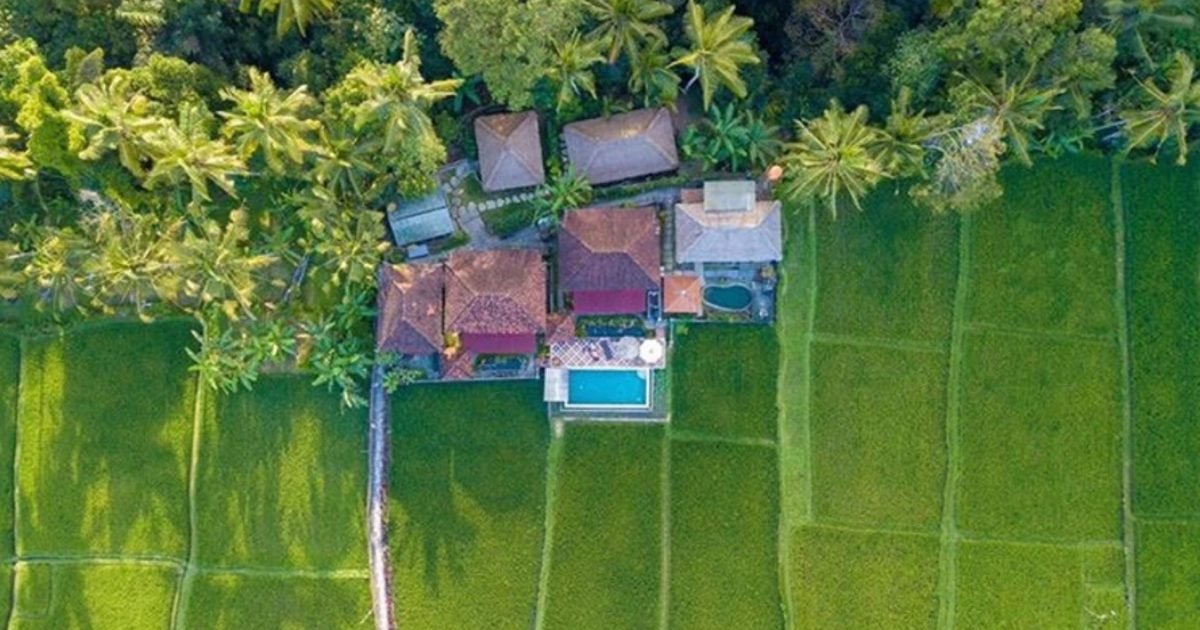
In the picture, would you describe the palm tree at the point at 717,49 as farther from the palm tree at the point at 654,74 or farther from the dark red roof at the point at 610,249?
the dark red roof at the point at 610,249

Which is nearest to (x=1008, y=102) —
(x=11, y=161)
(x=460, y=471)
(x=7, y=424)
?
(x=460, y=471)

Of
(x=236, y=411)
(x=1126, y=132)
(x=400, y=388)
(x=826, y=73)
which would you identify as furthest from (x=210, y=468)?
(x=1126, y=132)

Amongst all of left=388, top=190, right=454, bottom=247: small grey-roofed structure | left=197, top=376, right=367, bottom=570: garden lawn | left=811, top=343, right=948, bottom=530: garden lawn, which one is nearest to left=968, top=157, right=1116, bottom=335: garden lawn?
left=811, top=343, right=948, bottom=530: garden lawn

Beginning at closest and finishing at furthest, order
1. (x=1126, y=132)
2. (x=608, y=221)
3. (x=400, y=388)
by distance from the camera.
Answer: (x=1126, y=132) < (x=608, y=221) < (x=400, y=388)

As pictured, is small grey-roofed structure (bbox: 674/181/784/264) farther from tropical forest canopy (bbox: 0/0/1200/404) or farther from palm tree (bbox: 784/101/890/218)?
palm tree (bbox: 784/101/890/218)

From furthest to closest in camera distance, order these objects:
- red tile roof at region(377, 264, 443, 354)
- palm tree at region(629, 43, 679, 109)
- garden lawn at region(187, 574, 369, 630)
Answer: garden lawn at region(187, 574, 369, 630) → red tile roof at region(377, 264, 443, 354) → palm tree at region(629, 43, 679, 109)

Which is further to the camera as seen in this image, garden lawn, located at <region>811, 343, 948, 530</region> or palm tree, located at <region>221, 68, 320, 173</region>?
garden lawn, located at <region>811, 343, 948, 530</region>

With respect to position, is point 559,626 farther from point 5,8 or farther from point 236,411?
point 5,8
